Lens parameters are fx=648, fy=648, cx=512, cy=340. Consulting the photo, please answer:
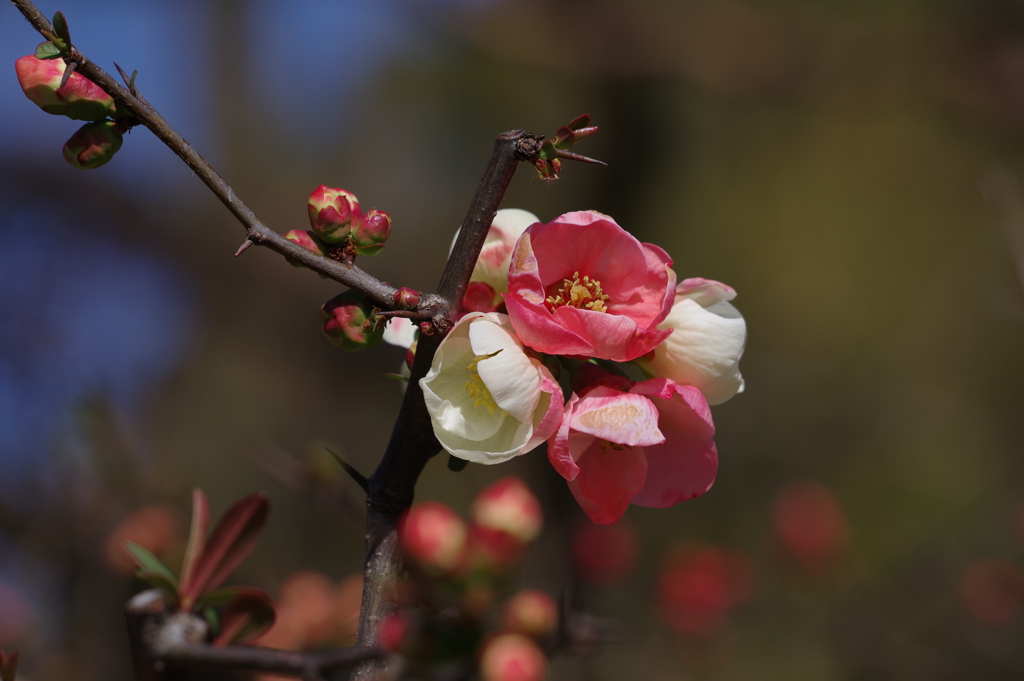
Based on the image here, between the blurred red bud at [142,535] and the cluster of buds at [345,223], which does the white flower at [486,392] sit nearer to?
the cluster of buds at [345,223]

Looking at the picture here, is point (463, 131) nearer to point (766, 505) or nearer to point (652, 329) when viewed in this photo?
point (766, 505)

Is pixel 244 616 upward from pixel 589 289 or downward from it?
downward

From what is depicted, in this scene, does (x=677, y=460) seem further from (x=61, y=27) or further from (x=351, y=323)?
(x=61, y=27)

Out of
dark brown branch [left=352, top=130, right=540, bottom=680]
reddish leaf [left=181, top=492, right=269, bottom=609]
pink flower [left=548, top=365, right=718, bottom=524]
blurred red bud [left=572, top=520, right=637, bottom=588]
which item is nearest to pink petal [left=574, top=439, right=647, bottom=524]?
pink flower [left=548, top=365, right=718, bottom=524]

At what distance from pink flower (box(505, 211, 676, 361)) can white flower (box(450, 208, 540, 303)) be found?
4 cm

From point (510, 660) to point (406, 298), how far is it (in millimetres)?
357

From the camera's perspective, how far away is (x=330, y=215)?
45 centimetres

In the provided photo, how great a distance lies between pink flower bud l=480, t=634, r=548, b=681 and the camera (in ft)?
1.83

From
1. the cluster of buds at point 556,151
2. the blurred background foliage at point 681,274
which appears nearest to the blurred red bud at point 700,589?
the blurred background foliage at point 681,274

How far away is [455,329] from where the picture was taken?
16.3 inches

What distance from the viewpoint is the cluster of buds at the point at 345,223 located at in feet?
1.47

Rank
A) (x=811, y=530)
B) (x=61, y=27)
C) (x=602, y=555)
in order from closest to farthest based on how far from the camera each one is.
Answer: (x=61, y=27) < (x=602, y=555) < (x=811, y=530)

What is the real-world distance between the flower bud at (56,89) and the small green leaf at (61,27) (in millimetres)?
24

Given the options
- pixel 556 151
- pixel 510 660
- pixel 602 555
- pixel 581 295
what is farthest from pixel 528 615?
pixel 602 555
